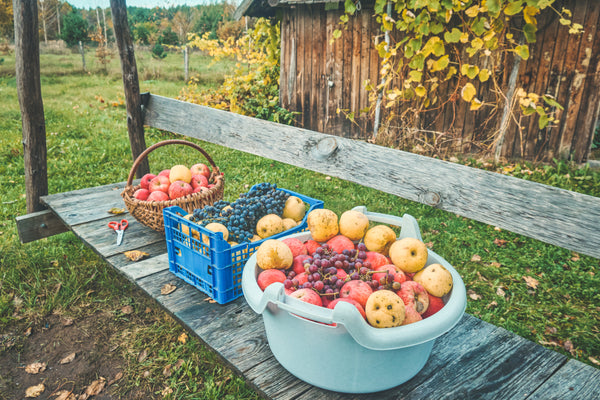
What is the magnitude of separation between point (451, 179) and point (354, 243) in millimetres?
519

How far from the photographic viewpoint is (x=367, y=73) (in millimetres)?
6270

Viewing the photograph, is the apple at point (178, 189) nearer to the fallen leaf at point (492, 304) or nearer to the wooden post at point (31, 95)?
the wooden post at point (31, 95)

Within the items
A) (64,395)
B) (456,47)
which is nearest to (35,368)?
(64,395)

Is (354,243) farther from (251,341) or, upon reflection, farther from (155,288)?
(155,288)

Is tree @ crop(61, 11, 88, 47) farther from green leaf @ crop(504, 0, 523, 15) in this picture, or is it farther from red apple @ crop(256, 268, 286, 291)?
red apple @ crop(256, 268, 286, 291)

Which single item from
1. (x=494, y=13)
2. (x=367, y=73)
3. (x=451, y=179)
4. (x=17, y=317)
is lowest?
(x=17, y=317)

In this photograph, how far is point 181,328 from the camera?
2939 millimetres

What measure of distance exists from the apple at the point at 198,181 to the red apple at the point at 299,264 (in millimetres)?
1302

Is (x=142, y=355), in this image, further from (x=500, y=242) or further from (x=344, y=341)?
(x=500, y=242)

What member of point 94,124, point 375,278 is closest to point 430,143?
point 375,278

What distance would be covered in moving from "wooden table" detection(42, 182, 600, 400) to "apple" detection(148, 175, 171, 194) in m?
0.68

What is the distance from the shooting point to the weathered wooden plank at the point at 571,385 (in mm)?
1395

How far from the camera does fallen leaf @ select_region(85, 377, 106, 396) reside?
239cm

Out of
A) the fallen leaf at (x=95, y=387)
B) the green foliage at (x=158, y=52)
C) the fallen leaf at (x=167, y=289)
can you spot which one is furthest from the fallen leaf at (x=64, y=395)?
the green foliage at (x=158, y=52)
